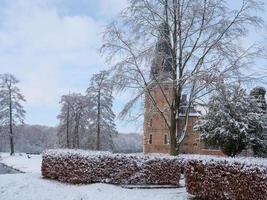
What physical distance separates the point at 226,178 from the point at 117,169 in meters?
5.53

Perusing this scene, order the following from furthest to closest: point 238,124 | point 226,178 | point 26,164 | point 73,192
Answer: point 26,164 → point 238,124 → point 73,192 → point 226,178

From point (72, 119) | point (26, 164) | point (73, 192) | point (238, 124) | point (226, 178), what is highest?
point (72, 119)

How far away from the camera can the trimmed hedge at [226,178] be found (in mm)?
12594

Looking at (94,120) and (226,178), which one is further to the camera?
(94,120)

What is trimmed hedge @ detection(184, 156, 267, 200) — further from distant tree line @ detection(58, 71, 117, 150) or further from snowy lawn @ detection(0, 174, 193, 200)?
distant tree line @ detection(58, 71, 117, 150)

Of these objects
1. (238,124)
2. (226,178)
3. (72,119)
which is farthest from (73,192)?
(72,119)

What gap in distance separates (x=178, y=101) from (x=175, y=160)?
4.12 metres

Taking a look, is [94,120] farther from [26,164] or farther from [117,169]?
[117,169]

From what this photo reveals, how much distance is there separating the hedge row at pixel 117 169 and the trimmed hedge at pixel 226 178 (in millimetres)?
1932

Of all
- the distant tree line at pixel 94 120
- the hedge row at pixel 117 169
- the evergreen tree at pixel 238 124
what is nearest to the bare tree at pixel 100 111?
the distant tree line at pixel 94 120

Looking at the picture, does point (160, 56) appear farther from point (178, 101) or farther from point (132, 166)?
point (132, 166)

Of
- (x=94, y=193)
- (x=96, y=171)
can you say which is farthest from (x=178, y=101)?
(x=94, y=193)

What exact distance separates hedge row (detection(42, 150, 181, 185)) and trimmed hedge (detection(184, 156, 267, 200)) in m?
1.93

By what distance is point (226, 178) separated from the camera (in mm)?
13773
